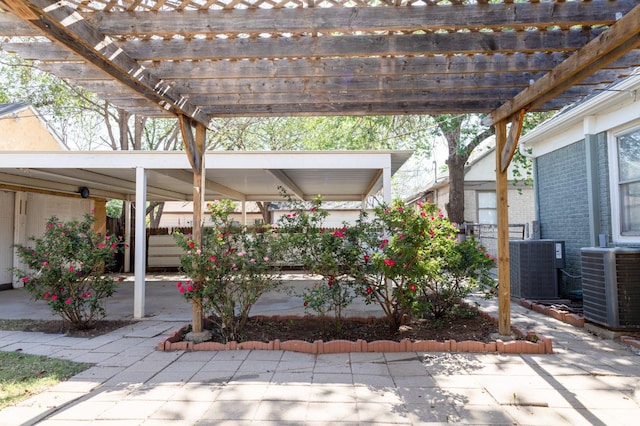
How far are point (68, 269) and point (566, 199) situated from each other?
797 cm

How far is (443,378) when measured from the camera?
11.5 feet

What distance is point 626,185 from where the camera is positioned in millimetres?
5602

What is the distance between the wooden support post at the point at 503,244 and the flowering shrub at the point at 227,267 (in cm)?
261

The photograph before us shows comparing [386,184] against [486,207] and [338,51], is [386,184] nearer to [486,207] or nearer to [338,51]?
[338,51]

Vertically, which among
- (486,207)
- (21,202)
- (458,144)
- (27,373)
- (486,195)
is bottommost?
(27,373)

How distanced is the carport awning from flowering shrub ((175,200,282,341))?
6.37ft

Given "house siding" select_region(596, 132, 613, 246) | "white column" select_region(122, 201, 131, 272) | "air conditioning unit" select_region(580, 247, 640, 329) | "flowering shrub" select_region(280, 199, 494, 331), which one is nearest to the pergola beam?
"flowering shrub" select_region(280, 199, 494, 331)

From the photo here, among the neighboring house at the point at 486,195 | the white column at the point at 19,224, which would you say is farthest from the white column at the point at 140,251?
the neighboring house at the point at 486,195

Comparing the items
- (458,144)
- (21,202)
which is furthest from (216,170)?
(458,144)

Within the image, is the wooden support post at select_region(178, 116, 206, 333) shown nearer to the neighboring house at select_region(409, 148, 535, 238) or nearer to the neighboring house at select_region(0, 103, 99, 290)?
the neighboring house at select_region(0, 103, 99, 290)

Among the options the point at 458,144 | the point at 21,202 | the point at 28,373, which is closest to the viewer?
the point at 28,373

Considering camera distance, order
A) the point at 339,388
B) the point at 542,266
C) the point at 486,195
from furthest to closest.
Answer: the point at 486,195 < the point at 542,266 < the point at 339,388

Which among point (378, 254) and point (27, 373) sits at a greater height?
point (378, 254)

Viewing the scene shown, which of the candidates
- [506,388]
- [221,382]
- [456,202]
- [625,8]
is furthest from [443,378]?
[456,202]
